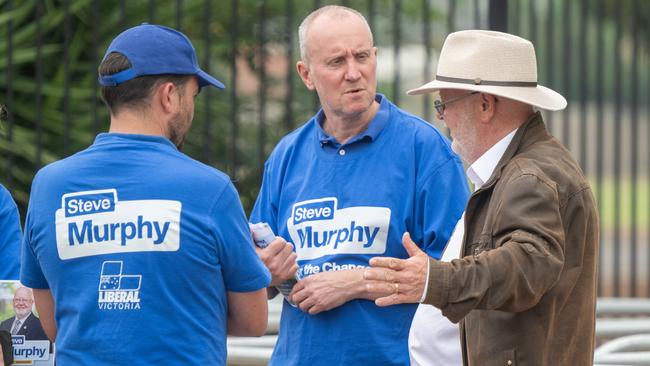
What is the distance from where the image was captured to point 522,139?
3.10m

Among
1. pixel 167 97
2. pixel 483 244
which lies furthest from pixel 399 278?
pixel 167 97

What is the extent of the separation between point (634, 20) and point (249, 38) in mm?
2375

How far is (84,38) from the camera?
720cm

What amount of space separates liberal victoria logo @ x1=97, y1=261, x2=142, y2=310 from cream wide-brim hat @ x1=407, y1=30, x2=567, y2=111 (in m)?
0.98

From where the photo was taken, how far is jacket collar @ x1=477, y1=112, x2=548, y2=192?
3.03 metres

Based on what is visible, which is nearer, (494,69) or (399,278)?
(399,278)

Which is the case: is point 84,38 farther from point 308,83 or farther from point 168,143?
point 168,143

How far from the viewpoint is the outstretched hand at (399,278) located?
283cm

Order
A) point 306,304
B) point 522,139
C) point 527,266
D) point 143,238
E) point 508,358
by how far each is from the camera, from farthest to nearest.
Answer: point 306,304 → point 522,139 → point 508,358 → point 143,238 → point 527,266

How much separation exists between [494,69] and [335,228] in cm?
86

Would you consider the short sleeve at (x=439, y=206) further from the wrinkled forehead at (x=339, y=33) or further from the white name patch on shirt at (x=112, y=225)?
the white name patch on shirt at (x=112, y=225)

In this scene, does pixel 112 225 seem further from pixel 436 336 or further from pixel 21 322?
pixel 436 336

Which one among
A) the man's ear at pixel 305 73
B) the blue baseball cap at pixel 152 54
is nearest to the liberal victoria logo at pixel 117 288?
the blue baseball cap at pixel 152 54

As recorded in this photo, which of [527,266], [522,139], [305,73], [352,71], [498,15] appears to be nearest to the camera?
[527,266]
